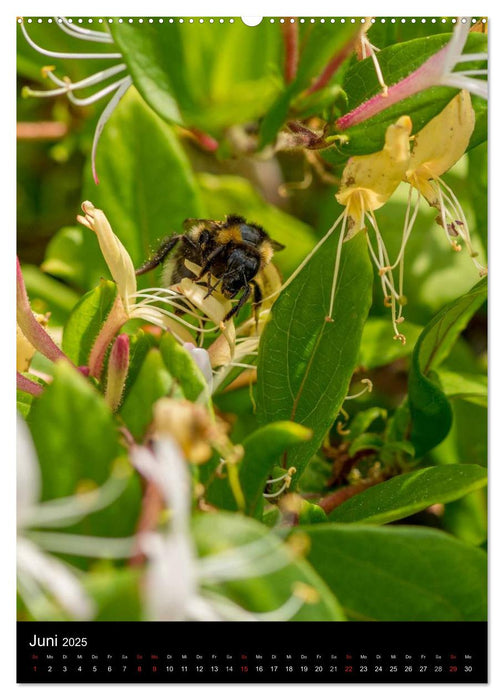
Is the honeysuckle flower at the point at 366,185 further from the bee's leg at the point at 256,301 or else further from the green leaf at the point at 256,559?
the green leaf at the point at 256,559

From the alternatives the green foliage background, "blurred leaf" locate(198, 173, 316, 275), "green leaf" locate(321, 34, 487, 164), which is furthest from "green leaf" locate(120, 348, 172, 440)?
"blurred leaf" locate(198, 173, 316, 275)

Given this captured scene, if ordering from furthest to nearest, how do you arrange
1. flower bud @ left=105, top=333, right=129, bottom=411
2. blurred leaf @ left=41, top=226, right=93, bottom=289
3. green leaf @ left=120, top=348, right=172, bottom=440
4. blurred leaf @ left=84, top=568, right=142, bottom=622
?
blurred leaf @ left=41, top=226, right=93, bottom=289 → flower bud @ left=105, top=333, right=129, bottom=411 → green leaf @ left=120, top=348, right=172, bottom=440 → blurred leaf @ left=84, top=568, right=142, bottom=622

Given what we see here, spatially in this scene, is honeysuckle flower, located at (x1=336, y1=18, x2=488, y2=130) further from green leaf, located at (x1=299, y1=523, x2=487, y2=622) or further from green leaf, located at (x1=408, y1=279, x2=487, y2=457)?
green leaf, located at (x1=299, y1=523, x2=487, y2=622)

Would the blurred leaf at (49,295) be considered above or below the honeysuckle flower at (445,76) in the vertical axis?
below

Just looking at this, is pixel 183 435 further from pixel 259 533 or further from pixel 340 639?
pixel 340 639

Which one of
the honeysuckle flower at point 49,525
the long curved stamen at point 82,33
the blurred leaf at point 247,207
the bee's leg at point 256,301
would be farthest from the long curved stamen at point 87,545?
the blurred leaf at point 247,207

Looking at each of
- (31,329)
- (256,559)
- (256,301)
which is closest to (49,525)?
(256,559)

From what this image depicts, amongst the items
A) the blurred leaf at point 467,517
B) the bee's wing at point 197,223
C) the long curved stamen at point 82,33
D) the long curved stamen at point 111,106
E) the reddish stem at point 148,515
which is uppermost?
the long curved stamen at point 82,33
